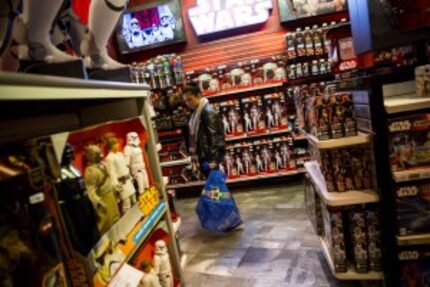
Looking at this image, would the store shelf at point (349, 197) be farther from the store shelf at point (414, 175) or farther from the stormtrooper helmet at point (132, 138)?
the stormtrooper helmet at point (132, 138)

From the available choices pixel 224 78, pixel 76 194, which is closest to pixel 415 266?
pixel 76 194

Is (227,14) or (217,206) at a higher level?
(227,14)

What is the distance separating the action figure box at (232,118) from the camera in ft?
18.6

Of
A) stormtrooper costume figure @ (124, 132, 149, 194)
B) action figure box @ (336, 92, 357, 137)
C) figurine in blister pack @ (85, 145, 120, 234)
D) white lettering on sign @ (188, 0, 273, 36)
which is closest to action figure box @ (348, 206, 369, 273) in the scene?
action figure box @ (336, 92, 357, 137)

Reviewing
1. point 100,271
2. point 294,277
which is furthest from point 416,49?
point 100,271

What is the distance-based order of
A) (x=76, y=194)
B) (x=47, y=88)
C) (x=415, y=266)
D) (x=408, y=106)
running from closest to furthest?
(x=47, y=88) < (x=76, y=194) < (x=408, y=106) < (x=415, y=266)

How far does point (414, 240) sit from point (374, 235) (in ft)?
0.80

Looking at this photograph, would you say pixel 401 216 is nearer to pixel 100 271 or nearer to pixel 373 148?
pixel 373 148

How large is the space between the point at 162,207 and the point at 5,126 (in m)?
0.98

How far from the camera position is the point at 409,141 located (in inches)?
76.7

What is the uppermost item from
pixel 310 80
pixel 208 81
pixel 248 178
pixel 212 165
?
pixel 208 81

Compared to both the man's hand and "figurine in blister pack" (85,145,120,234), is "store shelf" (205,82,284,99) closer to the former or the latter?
the man's hand

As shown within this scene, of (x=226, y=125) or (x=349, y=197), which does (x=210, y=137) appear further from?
(x=349, y=197)

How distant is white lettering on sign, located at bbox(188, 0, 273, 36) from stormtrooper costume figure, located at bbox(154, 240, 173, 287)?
4.48 m
